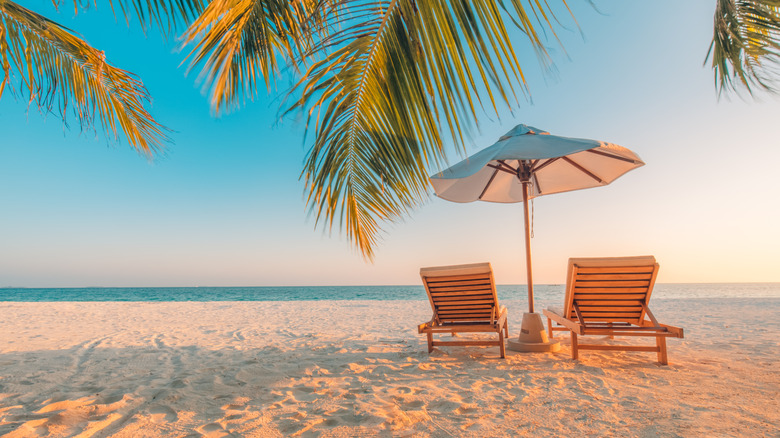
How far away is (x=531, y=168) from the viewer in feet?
12.7

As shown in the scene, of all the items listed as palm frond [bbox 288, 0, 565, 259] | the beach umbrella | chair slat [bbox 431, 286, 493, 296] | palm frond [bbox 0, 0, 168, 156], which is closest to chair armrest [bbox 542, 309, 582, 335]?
the beach umbrella

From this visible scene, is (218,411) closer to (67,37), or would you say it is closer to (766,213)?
(67,37)

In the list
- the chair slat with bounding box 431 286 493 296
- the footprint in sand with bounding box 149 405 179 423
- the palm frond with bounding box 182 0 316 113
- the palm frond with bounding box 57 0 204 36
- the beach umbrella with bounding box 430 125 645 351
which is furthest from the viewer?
the chair slat with bounding box 431 286 493 296

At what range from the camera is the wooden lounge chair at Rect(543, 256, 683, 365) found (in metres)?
3.01

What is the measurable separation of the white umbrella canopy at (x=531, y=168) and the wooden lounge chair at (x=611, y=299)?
469 mm

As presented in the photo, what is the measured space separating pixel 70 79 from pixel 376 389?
3.01 metres

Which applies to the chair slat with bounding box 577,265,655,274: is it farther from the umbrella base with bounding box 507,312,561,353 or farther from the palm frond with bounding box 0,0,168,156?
the palm frond with bounding box 0,0,168,156

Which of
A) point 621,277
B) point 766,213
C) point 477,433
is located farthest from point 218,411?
point 766,213

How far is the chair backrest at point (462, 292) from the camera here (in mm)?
3342

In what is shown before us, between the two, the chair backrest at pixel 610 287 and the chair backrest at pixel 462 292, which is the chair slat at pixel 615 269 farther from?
the chair backrest at pixel 462 292

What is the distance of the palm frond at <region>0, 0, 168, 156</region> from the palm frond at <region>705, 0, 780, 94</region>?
4.01 m

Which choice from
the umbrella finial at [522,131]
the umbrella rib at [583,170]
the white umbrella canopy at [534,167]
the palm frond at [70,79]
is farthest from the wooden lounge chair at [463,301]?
the palm frond at [70,79]

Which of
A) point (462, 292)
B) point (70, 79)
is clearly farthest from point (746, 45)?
point (70, 79)

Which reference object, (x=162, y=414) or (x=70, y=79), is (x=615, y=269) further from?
(x=70, y=79)
